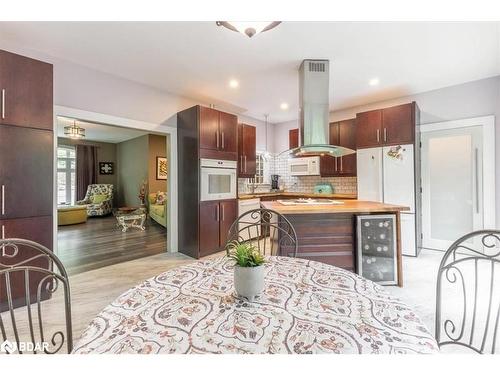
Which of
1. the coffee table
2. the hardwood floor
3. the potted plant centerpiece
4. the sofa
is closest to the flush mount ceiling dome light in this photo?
the potted plant centerpiece

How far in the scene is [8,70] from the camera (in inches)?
84.2

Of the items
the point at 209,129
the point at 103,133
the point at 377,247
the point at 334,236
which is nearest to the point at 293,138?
the point at 209,129

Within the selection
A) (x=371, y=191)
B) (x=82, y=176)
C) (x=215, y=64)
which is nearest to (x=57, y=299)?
(x=215, y=64)

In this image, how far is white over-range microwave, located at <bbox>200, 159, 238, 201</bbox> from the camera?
12.0 ft

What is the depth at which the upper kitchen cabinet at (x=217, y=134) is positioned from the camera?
12.0 ft

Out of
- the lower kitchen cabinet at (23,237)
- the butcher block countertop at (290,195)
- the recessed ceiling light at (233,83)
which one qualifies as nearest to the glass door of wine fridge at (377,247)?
the butcher block countertop at (290,195)

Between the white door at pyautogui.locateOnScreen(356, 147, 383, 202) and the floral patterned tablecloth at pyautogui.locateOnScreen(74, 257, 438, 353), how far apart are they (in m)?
3.25

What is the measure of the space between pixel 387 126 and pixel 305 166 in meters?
1.75

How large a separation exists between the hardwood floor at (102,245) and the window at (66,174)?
2540mm

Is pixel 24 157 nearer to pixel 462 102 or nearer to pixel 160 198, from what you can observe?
pixel 160 198

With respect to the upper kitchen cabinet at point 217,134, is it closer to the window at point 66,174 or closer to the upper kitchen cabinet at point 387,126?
the upper kitchen cabinet at point 387,126

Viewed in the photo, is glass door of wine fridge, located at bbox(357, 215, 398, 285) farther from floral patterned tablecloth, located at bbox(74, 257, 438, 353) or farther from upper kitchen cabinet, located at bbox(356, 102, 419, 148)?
upper kitchen cabinet, located at bbox(356, 102, 419, 148)
